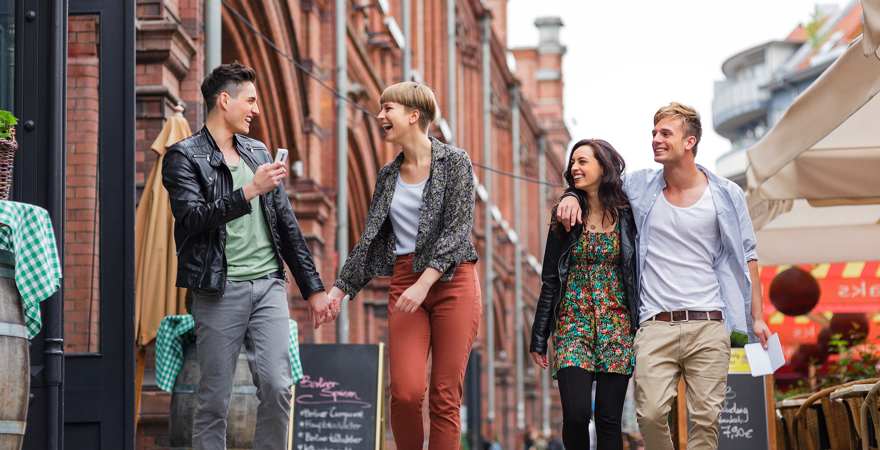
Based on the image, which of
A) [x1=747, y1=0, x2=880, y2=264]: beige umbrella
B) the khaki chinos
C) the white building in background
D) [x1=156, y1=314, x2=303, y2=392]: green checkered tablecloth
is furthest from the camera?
the white building in background

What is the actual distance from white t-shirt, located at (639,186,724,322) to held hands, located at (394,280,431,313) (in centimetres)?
99

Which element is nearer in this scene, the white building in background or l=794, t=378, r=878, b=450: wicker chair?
l=794, t=378, r=878, b=450: wicker chair

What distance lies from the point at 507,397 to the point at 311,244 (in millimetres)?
24139

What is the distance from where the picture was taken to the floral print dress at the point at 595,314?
628cm

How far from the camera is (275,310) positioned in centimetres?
607

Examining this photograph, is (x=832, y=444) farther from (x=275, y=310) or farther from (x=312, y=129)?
(x=312, y=129)

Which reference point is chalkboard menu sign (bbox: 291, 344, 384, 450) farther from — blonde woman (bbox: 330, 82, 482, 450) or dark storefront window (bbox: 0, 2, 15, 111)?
blonde woman (bbox: 330, 82, 482, 450)

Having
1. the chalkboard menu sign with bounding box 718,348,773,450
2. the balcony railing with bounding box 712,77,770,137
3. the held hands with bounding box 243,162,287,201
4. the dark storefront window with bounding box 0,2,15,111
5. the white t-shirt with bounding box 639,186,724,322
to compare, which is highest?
the balcony railing with bounding box 712,77,770,137

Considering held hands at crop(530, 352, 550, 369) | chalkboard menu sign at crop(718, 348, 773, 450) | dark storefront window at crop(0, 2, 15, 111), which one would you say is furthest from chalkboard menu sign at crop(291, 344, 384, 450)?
held hands at crop(530, 352, 550, 369)

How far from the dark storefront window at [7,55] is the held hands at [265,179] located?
2012mm

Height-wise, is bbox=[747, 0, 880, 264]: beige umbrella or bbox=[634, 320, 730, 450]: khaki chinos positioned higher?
bbox=[747, 0, 880, 264]: beige umbrella

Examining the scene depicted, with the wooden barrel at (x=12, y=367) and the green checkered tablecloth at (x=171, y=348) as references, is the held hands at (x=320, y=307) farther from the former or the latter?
the green checkered tablecloth at (x=171, y=348)

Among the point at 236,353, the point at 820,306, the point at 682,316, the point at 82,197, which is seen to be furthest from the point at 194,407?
the point at 820,306

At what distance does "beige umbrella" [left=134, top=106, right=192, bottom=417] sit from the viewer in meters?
9.41
